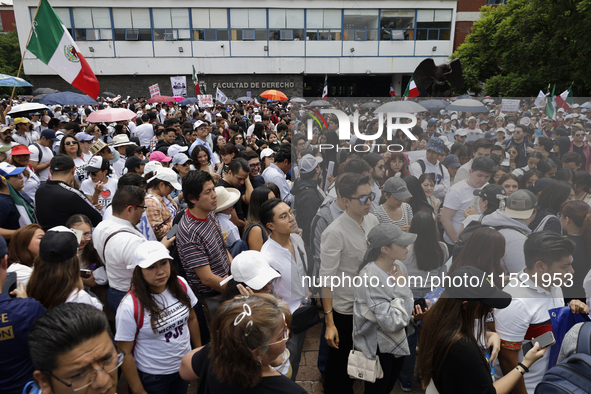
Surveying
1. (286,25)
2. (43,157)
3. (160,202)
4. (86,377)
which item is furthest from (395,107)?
(286,25)

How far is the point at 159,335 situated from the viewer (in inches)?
92.5

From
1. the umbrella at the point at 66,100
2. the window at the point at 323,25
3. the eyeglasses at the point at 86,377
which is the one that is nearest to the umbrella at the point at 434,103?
the eyeglasses at the point at 86,377

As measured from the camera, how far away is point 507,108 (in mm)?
10711

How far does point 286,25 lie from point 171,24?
9057 mm

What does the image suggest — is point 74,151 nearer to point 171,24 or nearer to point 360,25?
point 171,24

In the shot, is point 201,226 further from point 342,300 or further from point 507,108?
point 507,108

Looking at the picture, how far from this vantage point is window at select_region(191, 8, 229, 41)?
3001 cm

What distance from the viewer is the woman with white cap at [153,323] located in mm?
2277

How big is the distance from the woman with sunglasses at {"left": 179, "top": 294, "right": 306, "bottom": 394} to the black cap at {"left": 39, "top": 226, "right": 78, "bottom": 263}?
114 centimetres

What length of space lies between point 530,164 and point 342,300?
4.89m

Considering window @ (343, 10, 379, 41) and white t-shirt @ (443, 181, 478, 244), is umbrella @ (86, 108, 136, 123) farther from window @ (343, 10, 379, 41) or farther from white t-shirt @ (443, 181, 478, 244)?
window @ (343, 10, 379, 41)

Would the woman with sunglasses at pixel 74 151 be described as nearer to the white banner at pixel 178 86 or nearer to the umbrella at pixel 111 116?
the umbrella at pixel 111 116

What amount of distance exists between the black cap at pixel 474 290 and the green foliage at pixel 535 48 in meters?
19.2

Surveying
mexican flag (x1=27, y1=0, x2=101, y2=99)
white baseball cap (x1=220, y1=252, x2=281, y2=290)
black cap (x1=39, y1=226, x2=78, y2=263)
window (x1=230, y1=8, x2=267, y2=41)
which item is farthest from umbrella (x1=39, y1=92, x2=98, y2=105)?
window (x1=230, y1=8, x2=267, y2=41)
